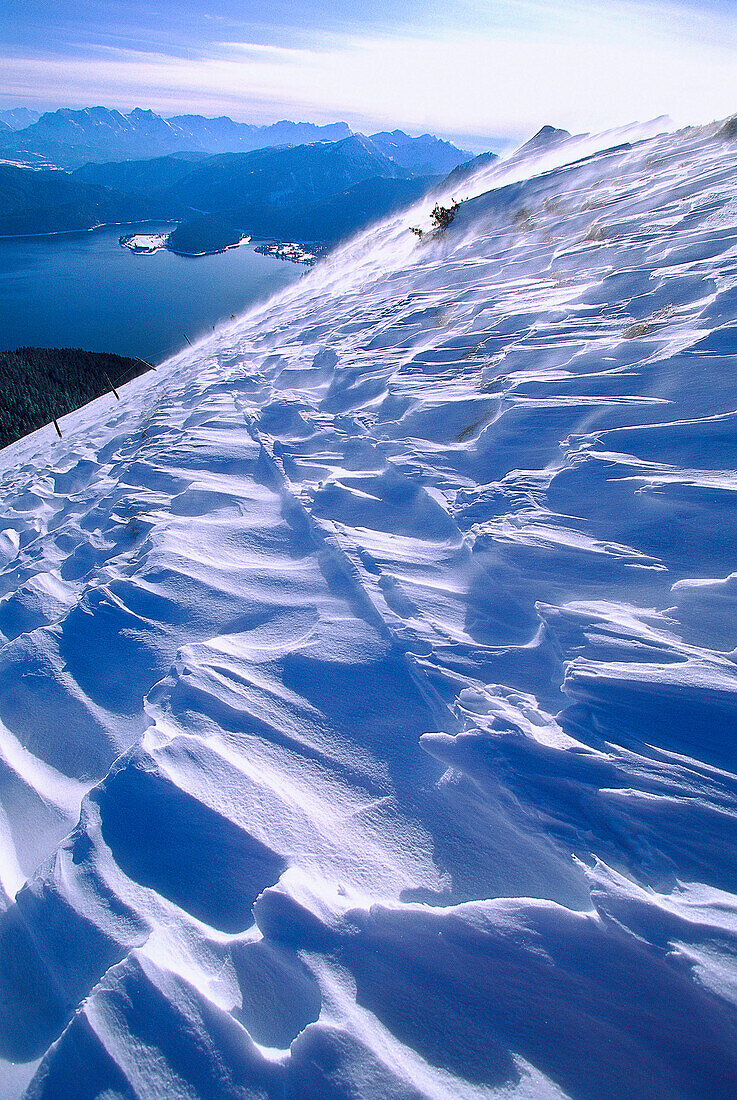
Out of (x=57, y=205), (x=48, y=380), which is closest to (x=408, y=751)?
(x=48, y=380)

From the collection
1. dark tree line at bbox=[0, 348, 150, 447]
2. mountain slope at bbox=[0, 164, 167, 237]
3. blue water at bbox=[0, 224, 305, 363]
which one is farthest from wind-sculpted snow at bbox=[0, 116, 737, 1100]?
mountain slope at bbox=[0, 164, 167, 237]

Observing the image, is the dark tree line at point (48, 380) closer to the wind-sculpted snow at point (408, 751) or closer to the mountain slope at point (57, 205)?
the wind-sculpted snow at point (408, 751)

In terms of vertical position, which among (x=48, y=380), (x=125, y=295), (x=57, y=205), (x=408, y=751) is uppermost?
(x=57, y=205)

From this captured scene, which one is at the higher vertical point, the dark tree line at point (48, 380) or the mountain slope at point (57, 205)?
the mountain slope at point (57, 205)

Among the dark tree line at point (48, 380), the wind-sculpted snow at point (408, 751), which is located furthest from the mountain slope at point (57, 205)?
the wind-sculpted snow at point (408, 751)

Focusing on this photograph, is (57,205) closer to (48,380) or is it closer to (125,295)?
(125,295)

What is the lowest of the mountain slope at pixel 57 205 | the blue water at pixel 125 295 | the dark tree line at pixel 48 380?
the dark tree line at pixel 48 380
